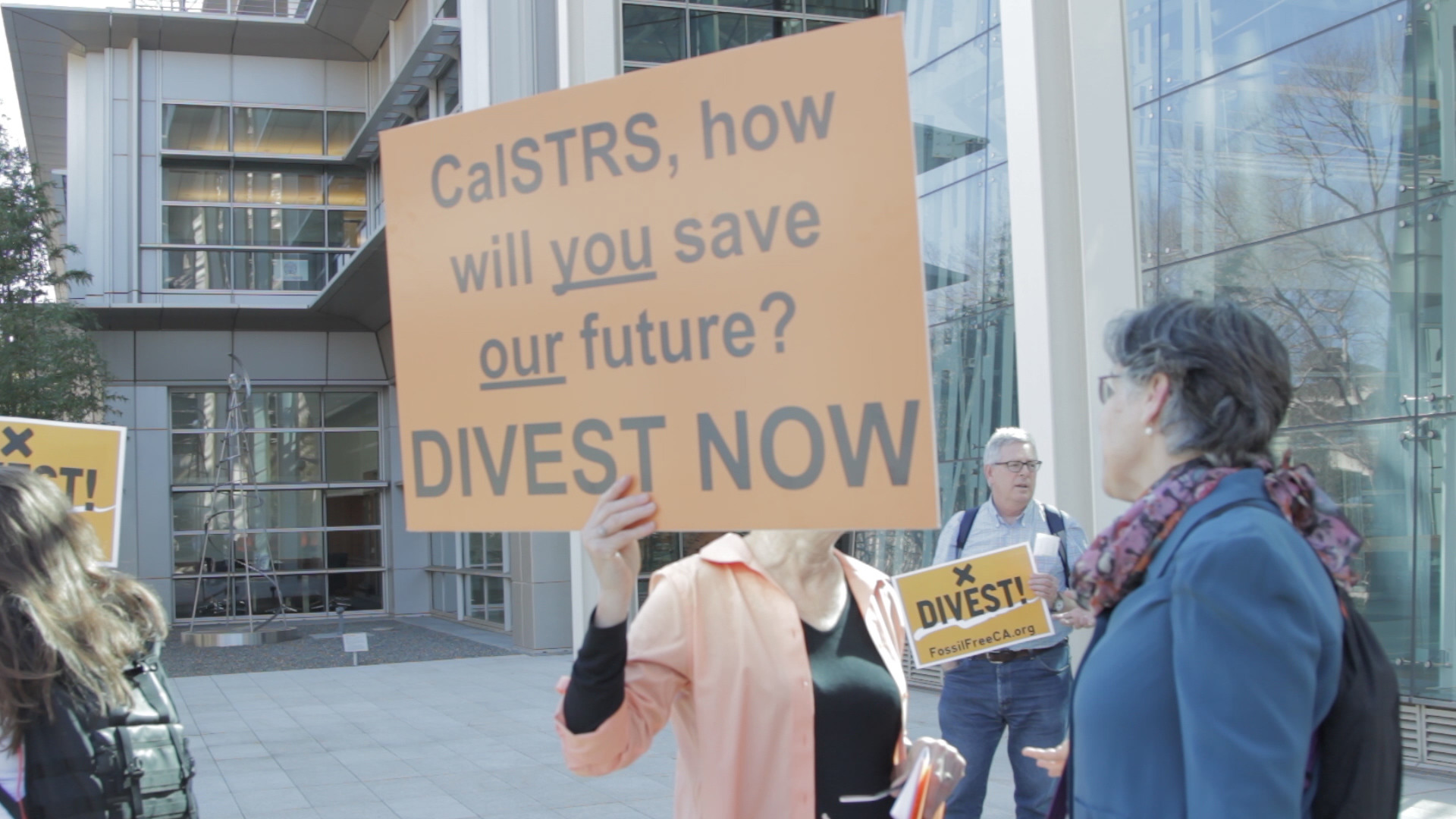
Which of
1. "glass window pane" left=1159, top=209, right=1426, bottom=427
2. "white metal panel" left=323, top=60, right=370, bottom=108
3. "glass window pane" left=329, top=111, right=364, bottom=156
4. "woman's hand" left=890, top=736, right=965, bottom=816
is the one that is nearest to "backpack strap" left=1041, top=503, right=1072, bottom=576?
"woman's hand" left=890, top=736, right=965, bottom=816

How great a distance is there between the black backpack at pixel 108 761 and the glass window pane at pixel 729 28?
1450 centimetres

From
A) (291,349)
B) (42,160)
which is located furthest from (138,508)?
(42,160)

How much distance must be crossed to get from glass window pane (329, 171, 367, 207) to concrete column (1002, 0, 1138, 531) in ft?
66.2

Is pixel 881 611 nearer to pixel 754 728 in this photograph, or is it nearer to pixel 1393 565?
pixel 754 728

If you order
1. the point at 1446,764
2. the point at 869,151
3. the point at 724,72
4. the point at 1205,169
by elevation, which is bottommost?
the point at 1446,764

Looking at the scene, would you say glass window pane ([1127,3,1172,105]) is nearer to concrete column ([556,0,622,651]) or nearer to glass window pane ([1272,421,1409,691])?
glass window pane ([1272,421,1409,691])

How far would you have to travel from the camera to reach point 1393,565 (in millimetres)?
8273

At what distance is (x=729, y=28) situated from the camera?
54.7ft

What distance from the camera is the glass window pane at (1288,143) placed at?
8438mm

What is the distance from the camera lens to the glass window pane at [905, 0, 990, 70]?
12188mm

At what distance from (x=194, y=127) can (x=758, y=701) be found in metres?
25.6

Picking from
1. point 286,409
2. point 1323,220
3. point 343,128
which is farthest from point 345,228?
point 1323,220

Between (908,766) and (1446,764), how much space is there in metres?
6.31

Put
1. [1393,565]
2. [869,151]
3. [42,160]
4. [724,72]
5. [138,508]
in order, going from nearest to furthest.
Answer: [869,151] → [724,72] → [1393,565] → [138,508] → [42,160]
